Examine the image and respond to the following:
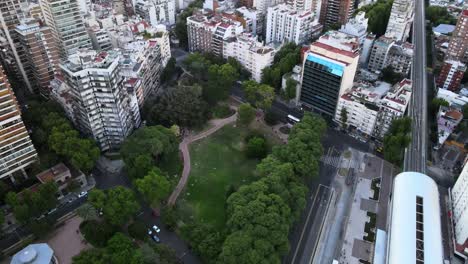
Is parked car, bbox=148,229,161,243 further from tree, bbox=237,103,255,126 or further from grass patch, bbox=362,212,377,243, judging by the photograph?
grass patch, bbox=362,212,377,243

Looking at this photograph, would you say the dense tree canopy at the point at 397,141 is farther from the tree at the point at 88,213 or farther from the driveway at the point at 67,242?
the driveway at the point at 67,242

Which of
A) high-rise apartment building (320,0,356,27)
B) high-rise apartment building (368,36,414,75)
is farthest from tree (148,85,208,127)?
high-rise apartment building (320,0,356,27)

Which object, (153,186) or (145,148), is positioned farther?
(145,148)

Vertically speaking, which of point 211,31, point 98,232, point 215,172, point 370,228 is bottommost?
point 370,228

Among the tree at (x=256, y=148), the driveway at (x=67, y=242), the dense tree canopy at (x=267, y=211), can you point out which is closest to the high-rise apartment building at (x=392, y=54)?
the dense tree canopy at (x=267, y=211)

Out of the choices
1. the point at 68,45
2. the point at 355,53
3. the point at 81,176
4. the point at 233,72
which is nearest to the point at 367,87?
the point at 355,53

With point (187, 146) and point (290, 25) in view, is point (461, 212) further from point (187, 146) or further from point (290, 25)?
point (290, 25)

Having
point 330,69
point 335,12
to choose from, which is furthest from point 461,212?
point 335,12
